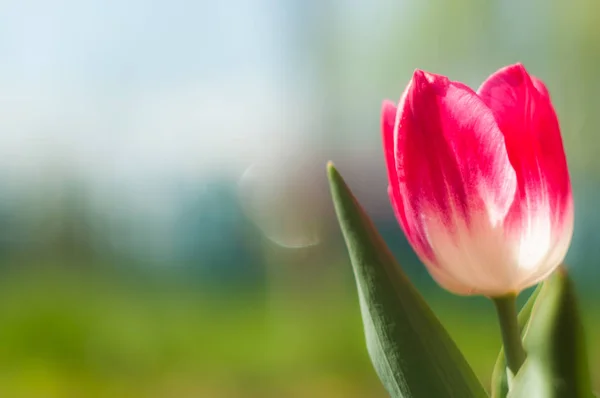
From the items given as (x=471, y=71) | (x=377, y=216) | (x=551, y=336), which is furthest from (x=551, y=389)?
(x=471, y=71)

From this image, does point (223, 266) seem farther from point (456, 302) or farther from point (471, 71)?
point (471, 71)

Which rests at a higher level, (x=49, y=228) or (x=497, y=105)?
(x=497, y=105)

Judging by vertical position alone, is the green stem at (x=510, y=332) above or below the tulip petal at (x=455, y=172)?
below

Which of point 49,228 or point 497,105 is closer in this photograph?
point 497,105

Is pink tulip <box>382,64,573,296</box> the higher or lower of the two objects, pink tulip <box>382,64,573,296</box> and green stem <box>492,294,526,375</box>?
the higher
